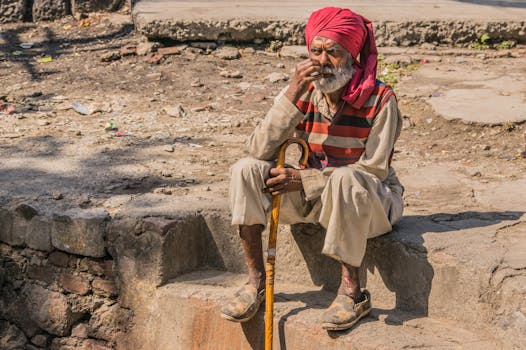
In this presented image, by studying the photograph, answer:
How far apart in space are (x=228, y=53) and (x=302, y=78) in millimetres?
3542

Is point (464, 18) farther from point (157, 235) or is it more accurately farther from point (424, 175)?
point (157, 235)

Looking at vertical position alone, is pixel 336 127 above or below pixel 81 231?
above

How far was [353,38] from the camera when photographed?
3500 mm

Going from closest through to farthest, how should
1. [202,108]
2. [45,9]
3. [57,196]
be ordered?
1. [57,196]
2. [202,108]
3. [45,9]

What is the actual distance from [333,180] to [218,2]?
4.56 metres

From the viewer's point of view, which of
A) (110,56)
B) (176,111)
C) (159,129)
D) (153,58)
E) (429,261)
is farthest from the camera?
(110,56)

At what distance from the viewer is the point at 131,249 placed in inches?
161

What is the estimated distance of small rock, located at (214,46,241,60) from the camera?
6.96 metres

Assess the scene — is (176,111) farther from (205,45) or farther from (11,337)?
(11,337)

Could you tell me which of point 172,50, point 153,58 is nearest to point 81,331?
point 153,58

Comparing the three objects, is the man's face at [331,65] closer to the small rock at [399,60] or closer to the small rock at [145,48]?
the small rock at [399,60]

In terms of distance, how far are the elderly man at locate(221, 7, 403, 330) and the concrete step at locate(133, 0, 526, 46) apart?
11.4 feet

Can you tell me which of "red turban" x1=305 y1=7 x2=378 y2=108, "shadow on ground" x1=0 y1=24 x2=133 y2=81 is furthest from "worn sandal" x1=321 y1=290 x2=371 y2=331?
"shadow on ground" x1=0 y1=24 x2=133 y2=81

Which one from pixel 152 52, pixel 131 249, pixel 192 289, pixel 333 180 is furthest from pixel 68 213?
pixel 152 52
